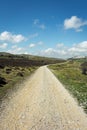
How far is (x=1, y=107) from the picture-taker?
55.5 ft

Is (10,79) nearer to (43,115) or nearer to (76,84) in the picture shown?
(76,84)

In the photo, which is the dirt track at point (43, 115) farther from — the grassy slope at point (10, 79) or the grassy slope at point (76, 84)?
the grassy slope at point (10, 79)

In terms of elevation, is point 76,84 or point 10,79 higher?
point 76,84

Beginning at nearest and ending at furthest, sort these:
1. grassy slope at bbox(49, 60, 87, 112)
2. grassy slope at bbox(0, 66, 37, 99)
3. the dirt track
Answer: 1. the dirt track
2. grassy slope at bbox(49, 60, 87, 112)
3. grassy slope at bbox(0, 66, 37, 99)

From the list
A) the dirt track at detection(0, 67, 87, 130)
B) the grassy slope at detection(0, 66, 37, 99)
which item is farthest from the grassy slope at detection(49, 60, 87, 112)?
the grassy slope at detection(0, 66, 37, 99)

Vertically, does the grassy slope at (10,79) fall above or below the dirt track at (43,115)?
below

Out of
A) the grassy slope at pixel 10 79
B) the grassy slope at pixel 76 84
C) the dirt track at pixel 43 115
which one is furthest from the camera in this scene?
the grassy slope at pixel 10 79

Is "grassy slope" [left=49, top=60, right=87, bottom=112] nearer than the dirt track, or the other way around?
the dirt track

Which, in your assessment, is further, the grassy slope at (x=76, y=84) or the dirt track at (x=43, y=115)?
the grassy slope at (x=76, y=84)

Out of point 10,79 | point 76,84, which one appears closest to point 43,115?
point 76,84

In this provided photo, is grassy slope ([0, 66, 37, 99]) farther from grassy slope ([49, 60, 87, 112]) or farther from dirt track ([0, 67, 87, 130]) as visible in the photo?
grassy slope ([49, 60, 87, 112])

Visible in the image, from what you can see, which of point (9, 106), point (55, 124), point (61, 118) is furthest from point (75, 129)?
point (9, 106)

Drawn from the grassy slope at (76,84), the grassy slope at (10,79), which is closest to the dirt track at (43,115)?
the grassy slope at (76,84)

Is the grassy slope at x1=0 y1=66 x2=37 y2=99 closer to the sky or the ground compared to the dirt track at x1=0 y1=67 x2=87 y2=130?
closer to the ground
